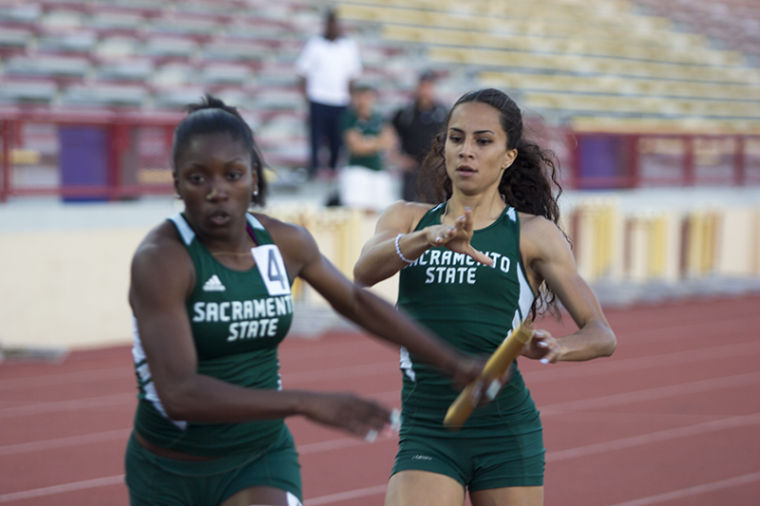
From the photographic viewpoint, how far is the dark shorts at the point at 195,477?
271 centimetres

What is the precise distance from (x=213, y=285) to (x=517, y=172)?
1407mm

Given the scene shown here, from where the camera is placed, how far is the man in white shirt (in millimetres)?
12031

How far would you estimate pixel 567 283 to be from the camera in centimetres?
332

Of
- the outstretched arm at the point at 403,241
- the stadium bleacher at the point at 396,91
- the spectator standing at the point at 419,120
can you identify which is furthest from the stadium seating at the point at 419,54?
the outstretched arm at the point at 403,241

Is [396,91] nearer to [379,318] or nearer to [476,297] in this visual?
[476,297]

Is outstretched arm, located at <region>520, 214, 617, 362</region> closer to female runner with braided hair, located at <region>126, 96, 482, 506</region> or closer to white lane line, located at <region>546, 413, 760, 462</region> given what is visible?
female runner with braided hair, located at <region>126, 96, 482, 506</region>

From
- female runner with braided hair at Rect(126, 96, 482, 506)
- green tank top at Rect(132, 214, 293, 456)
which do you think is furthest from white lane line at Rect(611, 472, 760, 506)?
green tank top at Rect(132, 214, 293, 456)

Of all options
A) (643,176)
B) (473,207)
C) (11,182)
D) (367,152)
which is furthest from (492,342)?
(643,176)

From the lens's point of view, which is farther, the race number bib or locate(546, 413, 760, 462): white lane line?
locate(546, 413, 760, 462): white lane line

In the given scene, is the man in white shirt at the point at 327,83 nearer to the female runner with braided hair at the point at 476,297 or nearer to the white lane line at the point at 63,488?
the white lane line at the point at 63,488

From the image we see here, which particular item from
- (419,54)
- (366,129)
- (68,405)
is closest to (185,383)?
(68,405)

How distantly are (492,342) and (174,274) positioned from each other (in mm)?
1164

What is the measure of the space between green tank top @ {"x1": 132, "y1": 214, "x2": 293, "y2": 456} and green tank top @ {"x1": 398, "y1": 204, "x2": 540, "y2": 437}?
664 mm

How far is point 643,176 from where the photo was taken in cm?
1426
